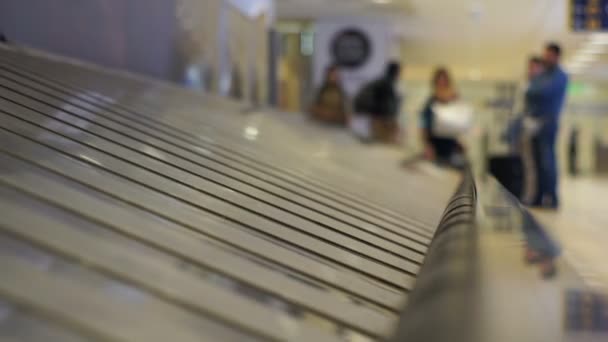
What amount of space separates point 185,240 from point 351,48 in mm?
14025

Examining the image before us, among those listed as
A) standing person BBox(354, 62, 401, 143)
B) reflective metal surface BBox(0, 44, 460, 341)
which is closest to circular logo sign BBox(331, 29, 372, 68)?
standing person BBox(354, 62, 401, 143)

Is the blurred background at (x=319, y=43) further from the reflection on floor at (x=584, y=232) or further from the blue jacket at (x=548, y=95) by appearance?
the reflection on floor at (x=584, y=232)

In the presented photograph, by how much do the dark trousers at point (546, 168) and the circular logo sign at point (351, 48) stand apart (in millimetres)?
9014

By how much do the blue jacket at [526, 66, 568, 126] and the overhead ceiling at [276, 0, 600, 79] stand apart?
4.46m

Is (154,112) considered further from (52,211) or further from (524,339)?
(524,339)

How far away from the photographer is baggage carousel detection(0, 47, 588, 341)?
107 cm

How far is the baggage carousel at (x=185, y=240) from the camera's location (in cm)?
107

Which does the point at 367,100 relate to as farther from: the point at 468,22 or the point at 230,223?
the point at 468,22

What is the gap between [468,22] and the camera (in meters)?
14.1

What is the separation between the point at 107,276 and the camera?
121 centimetres

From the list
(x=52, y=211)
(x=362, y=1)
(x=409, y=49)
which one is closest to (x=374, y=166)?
(x=52, y=211)

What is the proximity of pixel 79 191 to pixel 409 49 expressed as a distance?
1768 centimetres

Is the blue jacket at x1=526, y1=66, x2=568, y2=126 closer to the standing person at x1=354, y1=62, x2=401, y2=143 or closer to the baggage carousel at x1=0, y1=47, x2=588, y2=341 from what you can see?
the standing person at x1=354, y1=62, x2=401, y2=143

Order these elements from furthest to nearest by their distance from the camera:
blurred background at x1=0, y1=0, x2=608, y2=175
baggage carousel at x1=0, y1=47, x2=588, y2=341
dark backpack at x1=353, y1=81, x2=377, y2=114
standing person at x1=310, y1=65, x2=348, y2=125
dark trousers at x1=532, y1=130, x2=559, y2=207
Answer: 1. standing person at x1=310, y1=65, x2=348, y2=125
2. dark backpack at x1=353, y1=81, x2=377, y2=114
3. dark trousers at x1=532, y1=130, x2=559, y2=207
4. blurred background at x1=0, y1=0, x2=608, y2=175
5. baggage carousel at x1=0, y1=47, x2=588, y2=341
